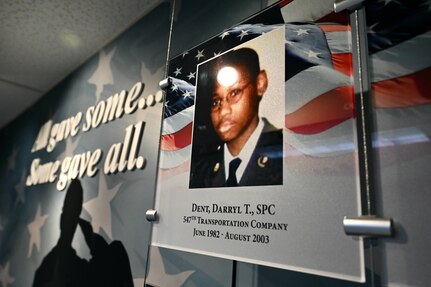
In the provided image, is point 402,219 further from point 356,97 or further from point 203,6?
point 203,6

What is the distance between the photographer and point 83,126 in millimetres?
1894

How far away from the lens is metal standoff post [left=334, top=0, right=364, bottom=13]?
613 mm

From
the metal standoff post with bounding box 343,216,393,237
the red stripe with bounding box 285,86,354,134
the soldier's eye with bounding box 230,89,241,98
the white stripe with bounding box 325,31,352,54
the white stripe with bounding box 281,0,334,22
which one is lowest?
the metal standoff post with bounding box 343,216,393,237

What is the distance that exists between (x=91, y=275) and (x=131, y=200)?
1.44ft

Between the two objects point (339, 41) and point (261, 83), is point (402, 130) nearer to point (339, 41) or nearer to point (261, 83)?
point (339, 41)

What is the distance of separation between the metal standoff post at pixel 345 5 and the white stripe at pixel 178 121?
1.56 ft

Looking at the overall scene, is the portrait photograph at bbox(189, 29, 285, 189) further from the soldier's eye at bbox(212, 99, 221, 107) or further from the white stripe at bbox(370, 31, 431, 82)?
the white stripe at bbox(370, 31, 431, 82)

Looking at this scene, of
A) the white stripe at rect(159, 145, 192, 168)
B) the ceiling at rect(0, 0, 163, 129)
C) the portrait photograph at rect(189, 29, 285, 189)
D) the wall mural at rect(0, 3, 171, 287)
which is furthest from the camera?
the ceiling at rect(0, 0, 163, 129)

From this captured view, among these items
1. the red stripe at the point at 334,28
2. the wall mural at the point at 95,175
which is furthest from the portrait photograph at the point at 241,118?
the wall mural at the point at 95,175

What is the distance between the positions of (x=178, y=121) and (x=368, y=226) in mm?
638

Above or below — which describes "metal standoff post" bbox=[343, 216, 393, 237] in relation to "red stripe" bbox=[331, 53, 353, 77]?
below

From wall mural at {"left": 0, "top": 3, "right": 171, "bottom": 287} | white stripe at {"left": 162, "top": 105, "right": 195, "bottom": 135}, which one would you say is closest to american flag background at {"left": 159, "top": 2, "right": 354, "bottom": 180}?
white stripe at {"left": 162, "top": 105, "right": 195, "bottom": 135}

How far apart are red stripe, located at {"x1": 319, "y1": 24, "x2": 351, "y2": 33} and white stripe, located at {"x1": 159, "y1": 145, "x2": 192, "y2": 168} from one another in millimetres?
480

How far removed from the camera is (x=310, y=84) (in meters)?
0.65
